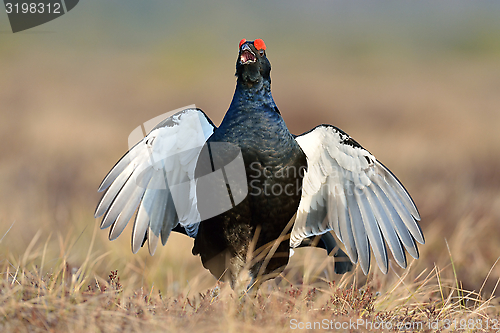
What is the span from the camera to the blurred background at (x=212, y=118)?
459 centimetres

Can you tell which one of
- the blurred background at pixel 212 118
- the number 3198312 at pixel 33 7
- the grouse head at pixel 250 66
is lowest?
Result: the blurred background at pixel 212 118

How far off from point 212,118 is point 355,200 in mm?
8053

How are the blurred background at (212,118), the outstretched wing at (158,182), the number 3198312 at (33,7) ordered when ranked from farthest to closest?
1. the number 3198312 at (33,7)
2. the blurred background at (212,118)
3. the outstretched wing at (158,182)

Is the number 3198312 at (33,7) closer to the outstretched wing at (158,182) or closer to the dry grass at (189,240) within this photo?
the dry grass at (189,240)

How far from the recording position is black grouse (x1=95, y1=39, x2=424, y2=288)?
280 centimetres

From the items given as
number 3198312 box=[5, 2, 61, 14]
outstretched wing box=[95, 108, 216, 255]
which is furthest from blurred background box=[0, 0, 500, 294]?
number 3198312 box=[5, 2, 61, 14]

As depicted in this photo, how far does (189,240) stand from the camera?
18.2 ft

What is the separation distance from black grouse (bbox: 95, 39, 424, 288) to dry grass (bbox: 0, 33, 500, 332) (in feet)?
0.99

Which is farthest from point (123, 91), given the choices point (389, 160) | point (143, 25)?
point (143, 25)

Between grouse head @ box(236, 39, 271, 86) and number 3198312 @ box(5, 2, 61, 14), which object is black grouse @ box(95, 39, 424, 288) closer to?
grouse head @ box(236, 39, 271, 86)

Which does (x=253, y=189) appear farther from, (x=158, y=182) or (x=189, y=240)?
(x=189, y=240)

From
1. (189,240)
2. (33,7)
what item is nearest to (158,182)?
(189,240)

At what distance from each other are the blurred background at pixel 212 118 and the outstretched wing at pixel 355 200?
0.78m

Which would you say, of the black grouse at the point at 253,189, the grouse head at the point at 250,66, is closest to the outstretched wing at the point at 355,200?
the black grouse at the point at 253,189
